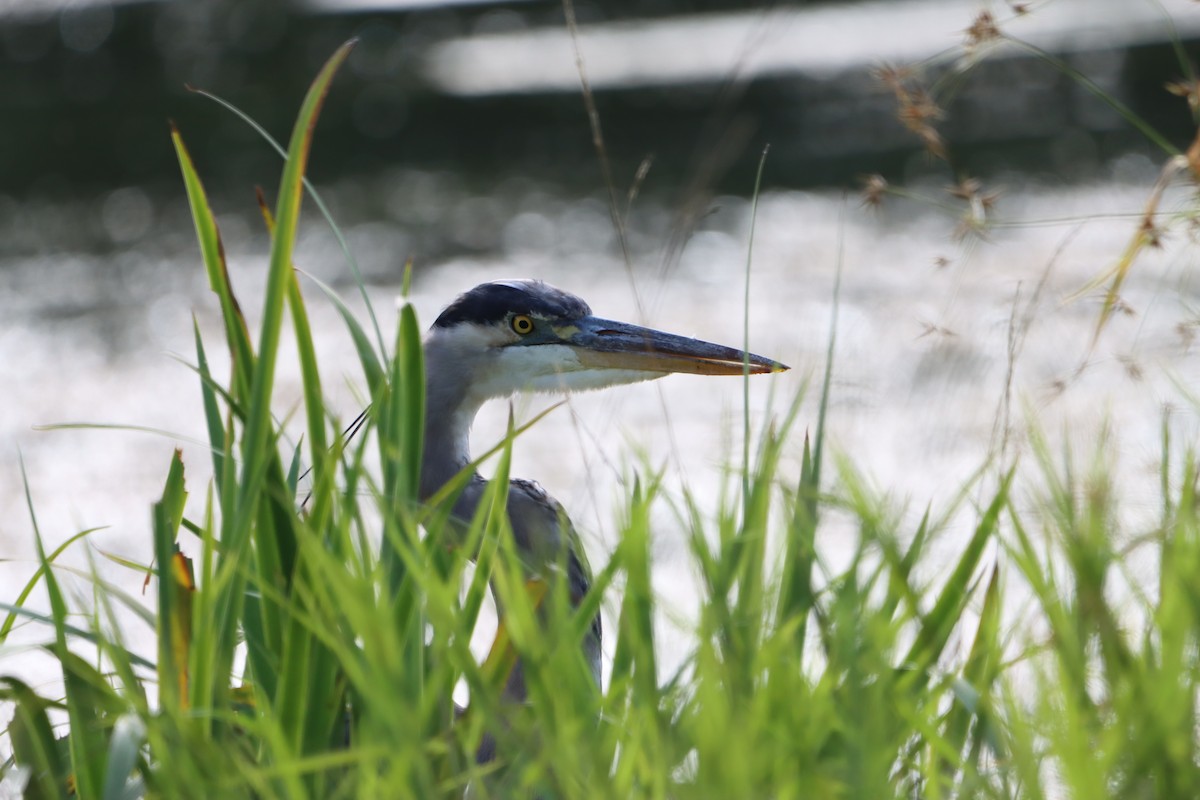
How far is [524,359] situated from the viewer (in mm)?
2436

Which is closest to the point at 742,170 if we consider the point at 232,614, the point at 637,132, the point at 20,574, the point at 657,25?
the point at 637,132

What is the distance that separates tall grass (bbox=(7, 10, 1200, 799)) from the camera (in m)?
1.24

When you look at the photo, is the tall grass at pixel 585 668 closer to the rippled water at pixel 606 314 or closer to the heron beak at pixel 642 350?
the heron beak at pixel 642 350

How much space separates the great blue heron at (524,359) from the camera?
2.34 metres

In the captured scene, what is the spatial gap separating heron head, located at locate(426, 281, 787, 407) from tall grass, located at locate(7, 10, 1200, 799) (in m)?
0.74

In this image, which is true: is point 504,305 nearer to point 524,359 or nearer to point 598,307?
point 524,359

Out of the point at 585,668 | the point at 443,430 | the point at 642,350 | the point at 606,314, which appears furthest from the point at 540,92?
the point at 585,668

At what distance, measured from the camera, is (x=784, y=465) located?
78.7 inches

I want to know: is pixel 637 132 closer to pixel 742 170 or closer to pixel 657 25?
pixel 742 170

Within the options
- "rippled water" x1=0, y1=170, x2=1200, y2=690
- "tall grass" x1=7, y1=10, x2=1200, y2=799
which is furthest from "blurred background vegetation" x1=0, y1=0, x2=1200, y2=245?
"tall grass" x1=7, y1=10, x2=1200, y2=799

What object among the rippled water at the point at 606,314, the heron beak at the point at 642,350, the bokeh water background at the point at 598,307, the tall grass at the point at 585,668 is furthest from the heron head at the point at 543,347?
the rippled water at the point at 606,314

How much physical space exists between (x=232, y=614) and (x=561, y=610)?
0.39 m

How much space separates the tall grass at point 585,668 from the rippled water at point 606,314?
2.31m

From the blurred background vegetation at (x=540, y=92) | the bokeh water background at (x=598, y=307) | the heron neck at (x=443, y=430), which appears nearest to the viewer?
the heron neck at (x=443, y=430)
